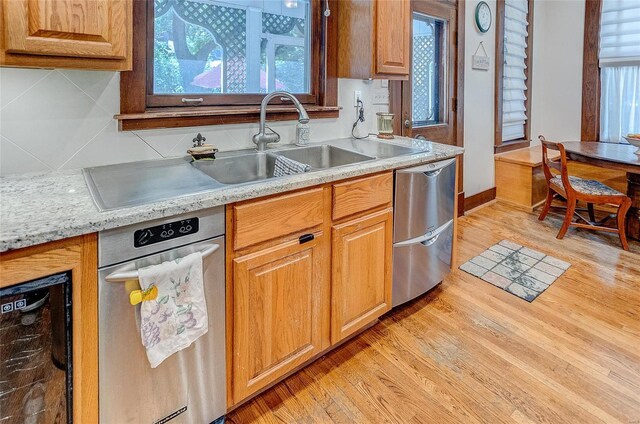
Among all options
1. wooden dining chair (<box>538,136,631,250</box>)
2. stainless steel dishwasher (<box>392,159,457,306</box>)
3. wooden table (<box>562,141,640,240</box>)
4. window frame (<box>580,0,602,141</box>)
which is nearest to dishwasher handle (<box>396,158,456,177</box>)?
stainless steel dishwasher (<box>392,159,457,306</box>)

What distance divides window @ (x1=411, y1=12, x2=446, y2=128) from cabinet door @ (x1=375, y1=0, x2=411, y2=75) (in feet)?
2.85

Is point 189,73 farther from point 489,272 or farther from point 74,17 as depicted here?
point 489,272

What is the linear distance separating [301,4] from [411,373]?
6.95 ft

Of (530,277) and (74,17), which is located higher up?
(74,17)

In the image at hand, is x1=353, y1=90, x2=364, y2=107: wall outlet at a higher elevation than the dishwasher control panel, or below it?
higher

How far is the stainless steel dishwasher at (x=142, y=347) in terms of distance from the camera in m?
1.10

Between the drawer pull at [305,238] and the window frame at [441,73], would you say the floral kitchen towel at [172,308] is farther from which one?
the window frame at [441,73]

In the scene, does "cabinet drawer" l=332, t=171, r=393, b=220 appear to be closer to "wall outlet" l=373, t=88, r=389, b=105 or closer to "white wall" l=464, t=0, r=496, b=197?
"wall outlet" l=373, t=88, r=389, b=105

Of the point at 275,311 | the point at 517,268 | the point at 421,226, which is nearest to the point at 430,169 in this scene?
the point at 421,226

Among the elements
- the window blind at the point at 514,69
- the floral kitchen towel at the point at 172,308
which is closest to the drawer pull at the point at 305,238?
the floral kitchen towel at the point at 172,308

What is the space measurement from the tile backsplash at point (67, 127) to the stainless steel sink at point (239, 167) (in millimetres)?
187

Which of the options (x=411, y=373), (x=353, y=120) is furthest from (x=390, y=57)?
(x=411, y=373)

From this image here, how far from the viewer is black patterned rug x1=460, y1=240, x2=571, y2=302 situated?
254cm

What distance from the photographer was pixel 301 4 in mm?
2332
